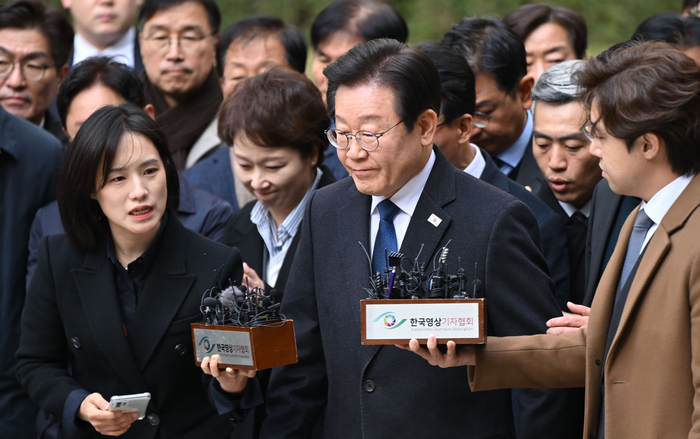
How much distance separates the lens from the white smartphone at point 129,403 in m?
2.91

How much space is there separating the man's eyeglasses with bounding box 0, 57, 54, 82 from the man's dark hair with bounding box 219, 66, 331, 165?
5.38 feet

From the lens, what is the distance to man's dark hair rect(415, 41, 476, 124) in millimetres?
3807

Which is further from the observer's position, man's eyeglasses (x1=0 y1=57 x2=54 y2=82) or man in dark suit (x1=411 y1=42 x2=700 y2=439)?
man's eyeglasses (x1=0 y1=57 x2=54 y2=82)

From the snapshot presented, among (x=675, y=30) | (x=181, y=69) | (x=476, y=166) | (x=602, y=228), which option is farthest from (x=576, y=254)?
(x=181, y=69)

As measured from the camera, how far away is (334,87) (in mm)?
3102

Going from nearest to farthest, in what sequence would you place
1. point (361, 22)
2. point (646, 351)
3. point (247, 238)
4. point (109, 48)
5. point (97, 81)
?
point (646, 351) < point (247, 238) < point (97, 81) < point (361, 22) < point (109, 48)

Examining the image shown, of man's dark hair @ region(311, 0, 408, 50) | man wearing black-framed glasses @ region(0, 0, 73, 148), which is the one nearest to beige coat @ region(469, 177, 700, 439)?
man's dark hair @ region(311, 0, 408, 50)

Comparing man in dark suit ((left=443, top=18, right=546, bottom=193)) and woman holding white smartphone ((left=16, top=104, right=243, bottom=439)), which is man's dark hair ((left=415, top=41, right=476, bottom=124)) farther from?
woman holding white smartphone ((left=16, top=104, right=243, bottom=439))

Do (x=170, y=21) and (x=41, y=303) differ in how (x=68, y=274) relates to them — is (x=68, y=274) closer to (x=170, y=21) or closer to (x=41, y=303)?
(x=41, y=303)

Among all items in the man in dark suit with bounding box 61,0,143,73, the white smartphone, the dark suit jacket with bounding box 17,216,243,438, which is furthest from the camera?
the man in dark suit with bounding box 61,0,143,73

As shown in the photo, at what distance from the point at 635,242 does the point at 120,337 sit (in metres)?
2.04

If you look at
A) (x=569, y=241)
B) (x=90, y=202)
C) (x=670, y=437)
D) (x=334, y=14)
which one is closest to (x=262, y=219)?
(x=90, y=202)

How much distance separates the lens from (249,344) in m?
2.75

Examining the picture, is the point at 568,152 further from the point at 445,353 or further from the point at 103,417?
the point at 103,417
